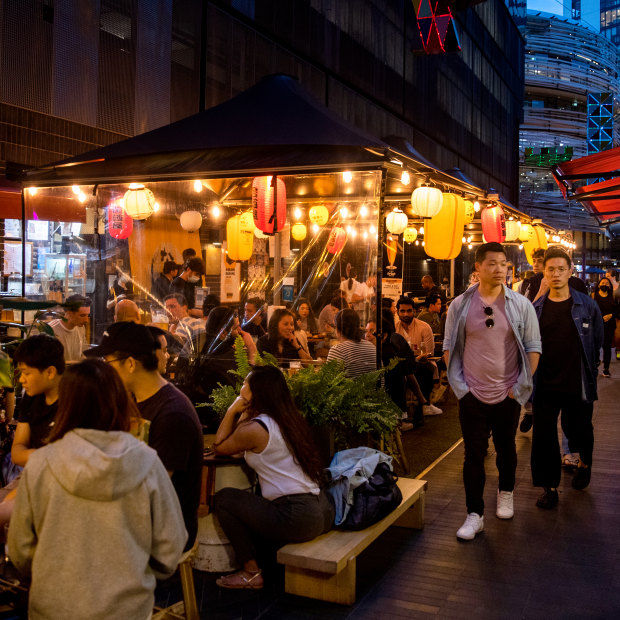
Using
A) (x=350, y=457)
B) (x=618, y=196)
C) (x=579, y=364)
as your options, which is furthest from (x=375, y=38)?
(x=350, y=457)

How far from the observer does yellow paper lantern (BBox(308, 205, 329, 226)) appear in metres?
11.4

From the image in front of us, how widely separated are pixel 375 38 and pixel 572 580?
54.3ft

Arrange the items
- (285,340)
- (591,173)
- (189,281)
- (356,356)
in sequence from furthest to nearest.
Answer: (591,173), (189,281), (285,340), (356,356)


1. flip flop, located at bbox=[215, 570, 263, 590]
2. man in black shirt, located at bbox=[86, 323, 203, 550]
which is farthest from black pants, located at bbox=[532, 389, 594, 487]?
man in black shirt, located at bbox=[86, 323, 203, 550]

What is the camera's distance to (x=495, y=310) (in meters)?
5.19

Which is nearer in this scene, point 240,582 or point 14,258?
point 240,582

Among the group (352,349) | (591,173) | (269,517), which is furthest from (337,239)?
(269,517)

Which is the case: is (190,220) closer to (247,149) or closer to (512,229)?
(247,149)

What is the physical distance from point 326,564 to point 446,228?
7.43m

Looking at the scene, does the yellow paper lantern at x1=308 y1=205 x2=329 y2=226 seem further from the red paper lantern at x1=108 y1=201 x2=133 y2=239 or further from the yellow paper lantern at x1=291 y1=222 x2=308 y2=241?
the red paper lantern at x1=108 y1=201 x2=133 y2=239

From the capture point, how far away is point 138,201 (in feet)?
Result: 29.1

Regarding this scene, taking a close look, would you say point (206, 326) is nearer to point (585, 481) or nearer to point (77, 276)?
point (77, 276)

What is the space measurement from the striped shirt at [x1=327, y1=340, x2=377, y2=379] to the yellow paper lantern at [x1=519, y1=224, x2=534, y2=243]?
11303 millimetres

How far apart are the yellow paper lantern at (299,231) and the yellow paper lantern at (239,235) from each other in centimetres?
122
